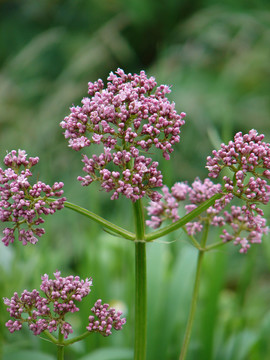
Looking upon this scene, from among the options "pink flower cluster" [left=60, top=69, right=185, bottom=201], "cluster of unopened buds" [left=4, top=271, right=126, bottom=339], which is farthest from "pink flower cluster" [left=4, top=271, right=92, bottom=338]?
"pink flower cluster" [left=60, top=69, right=185, bottom=201]

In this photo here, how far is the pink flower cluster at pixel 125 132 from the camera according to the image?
45.1 inches

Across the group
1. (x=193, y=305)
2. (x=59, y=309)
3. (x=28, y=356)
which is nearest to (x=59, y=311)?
(x=59, y=309)

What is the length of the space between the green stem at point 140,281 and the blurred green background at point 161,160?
0.07 metres

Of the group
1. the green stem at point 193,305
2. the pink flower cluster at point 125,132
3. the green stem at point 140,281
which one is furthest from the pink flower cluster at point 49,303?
the green stem at point 193,305

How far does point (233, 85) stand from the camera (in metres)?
7.89

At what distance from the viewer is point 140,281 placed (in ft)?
3.96

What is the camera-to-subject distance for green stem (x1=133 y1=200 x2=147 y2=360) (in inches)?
47.1

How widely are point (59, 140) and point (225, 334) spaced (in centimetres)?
529

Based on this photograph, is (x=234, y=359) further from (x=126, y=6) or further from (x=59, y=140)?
(x=126, y=6)

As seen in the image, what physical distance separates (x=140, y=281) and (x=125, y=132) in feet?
1.11

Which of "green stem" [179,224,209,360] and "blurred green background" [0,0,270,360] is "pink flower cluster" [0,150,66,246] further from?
"green stem" [179,224,209,360]

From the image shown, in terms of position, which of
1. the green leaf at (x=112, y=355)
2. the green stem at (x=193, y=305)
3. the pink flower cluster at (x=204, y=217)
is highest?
the pink flower cluster at (x=204, y=217)

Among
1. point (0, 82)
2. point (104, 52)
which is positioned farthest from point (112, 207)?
point (104, 52)

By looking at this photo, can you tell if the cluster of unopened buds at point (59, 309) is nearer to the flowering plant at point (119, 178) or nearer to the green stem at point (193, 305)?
the flowering plant at point (119, 178)
